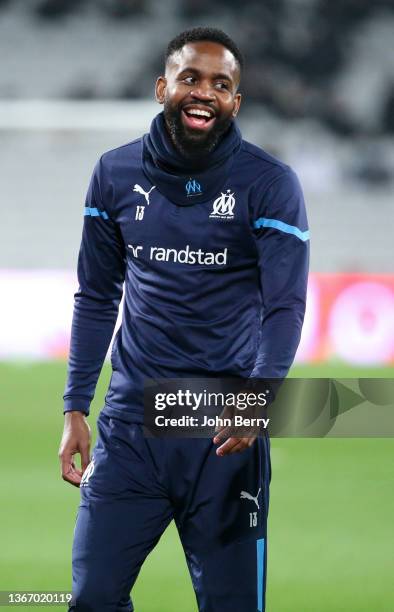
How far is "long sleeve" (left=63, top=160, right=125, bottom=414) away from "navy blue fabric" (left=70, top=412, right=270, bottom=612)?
23 cm

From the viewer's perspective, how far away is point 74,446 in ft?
9.14

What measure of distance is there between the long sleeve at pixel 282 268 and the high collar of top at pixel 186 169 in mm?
131

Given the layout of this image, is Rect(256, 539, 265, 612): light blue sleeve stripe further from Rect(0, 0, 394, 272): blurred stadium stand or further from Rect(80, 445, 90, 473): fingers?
Rect(0, 0, 394, 272): blurred stadium stand

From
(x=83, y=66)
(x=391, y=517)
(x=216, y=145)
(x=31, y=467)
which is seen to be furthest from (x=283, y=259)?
(x=83, y=66)

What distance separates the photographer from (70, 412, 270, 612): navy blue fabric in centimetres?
258

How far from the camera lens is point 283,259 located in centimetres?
256

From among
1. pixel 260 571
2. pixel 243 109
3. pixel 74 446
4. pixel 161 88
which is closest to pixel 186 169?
pixel 161 88

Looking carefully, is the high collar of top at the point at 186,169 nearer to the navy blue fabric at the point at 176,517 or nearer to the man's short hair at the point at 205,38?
the man's short hair at the point at 205,38

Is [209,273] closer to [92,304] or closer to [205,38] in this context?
[92,304]

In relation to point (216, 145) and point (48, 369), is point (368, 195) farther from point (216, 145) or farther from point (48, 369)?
point (216, 145)

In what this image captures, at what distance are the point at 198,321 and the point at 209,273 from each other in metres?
0.11

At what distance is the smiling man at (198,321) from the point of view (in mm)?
2582

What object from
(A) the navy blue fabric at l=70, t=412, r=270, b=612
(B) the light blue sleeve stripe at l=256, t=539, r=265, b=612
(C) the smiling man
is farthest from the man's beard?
(B) the light blue sleeve stripe at l=256, t=539, r=265, b=612

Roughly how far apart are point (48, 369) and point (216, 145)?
7.44 meters
